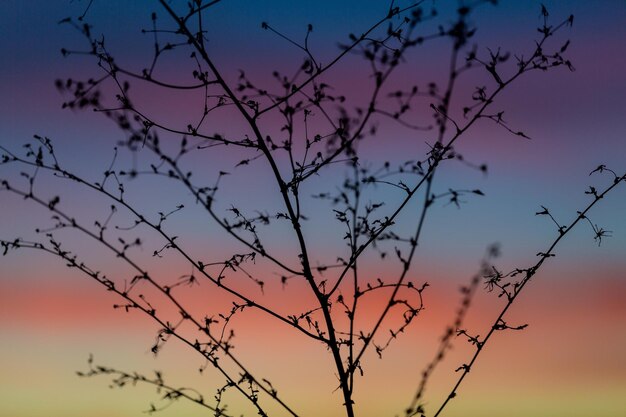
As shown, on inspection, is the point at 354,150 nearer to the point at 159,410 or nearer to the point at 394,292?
the point at 394,292

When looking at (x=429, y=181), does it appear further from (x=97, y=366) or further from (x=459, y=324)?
(x=97, y=366)

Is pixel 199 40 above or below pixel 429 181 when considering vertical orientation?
above

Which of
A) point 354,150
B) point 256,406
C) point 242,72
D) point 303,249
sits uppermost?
point 242,72

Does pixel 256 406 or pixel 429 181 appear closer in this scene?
pixel 429 181

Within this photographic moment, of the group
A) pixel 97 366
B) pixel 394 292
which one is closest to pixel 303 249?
pixel 394 292

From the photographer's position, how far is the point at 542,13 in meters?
3.77

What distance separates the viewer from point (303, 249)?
4031 mm

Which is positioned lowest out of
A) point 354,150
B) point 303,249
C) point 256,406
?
point 256,406

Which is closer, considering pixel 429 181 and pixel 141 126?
pixel 429 181

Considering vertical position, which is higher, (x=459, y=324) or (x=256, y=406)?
(x=459, y=324)

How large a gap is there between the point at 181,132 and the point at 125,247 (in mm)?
744

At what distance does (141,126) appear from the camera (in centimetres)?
393

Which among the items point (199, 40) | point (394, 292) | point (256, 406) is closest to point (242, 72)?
point (199, 40)

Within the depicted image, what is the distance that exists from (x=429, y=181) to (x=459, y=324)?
100cm
